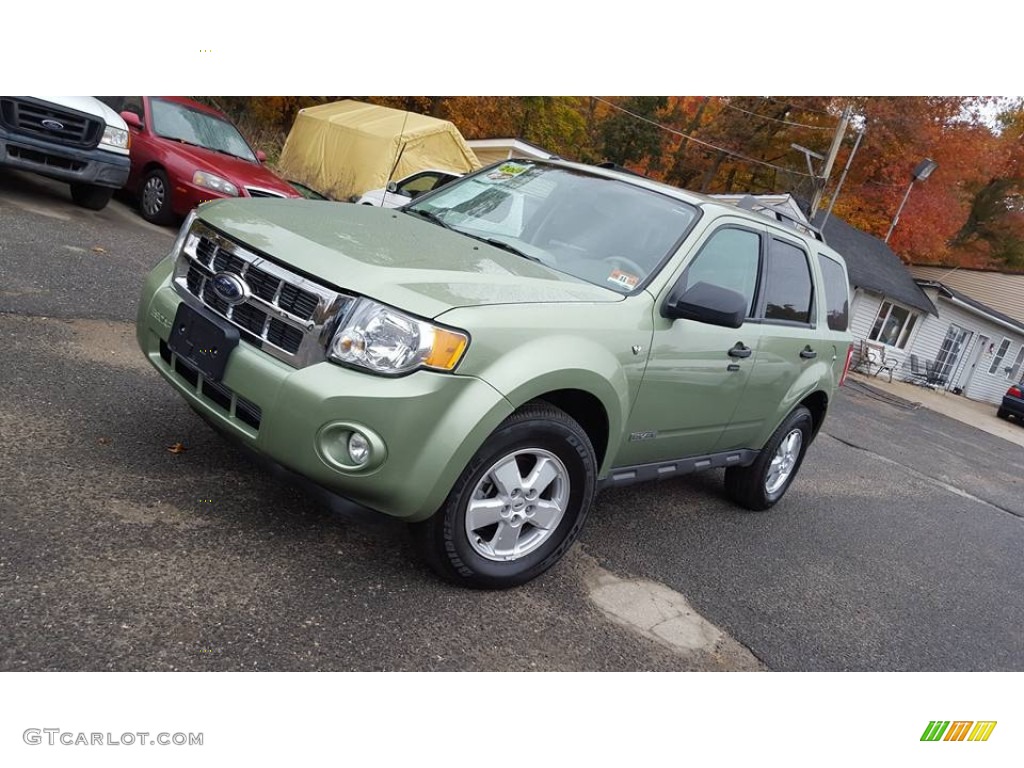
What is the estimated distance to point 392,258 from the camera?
3.18 m

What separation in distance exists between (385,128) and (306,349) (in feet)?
56.1

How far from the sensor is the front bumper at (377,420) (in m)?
2.86

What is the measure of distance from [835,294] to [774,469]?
4.16ft

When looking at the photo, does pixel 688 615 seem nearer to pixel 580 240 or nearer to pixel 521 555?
pixel 521 555

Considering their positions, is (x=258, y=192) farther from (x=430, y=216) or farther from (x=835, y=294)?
(x=835, y=294)

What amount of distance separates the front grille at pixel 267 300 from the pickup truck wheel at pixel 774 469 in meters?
3.29

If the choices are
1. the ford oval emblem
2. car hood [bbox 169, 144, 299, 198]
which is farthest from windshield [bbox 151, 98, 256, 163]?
the ford oval emblem

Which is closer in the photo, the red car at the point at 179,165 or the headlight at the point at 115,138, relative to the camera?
the headlight at the point at 115,138

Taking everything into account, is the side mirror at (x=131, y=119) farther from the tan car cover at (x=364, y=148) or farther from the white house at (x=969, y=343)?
the white house at (x=969, y=343)

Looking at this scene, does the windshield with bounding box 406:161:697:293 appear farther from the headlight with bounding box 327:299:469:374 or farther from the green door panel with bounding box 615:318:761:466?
the headlight with bounding box 327:299:469:374

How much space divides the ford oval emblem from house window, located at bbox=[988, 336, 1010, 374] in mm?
31421

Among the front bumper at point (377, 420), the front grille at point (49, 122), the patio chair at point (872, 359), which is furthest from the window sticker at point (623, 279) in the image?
the patio chair at point (872, 359)
